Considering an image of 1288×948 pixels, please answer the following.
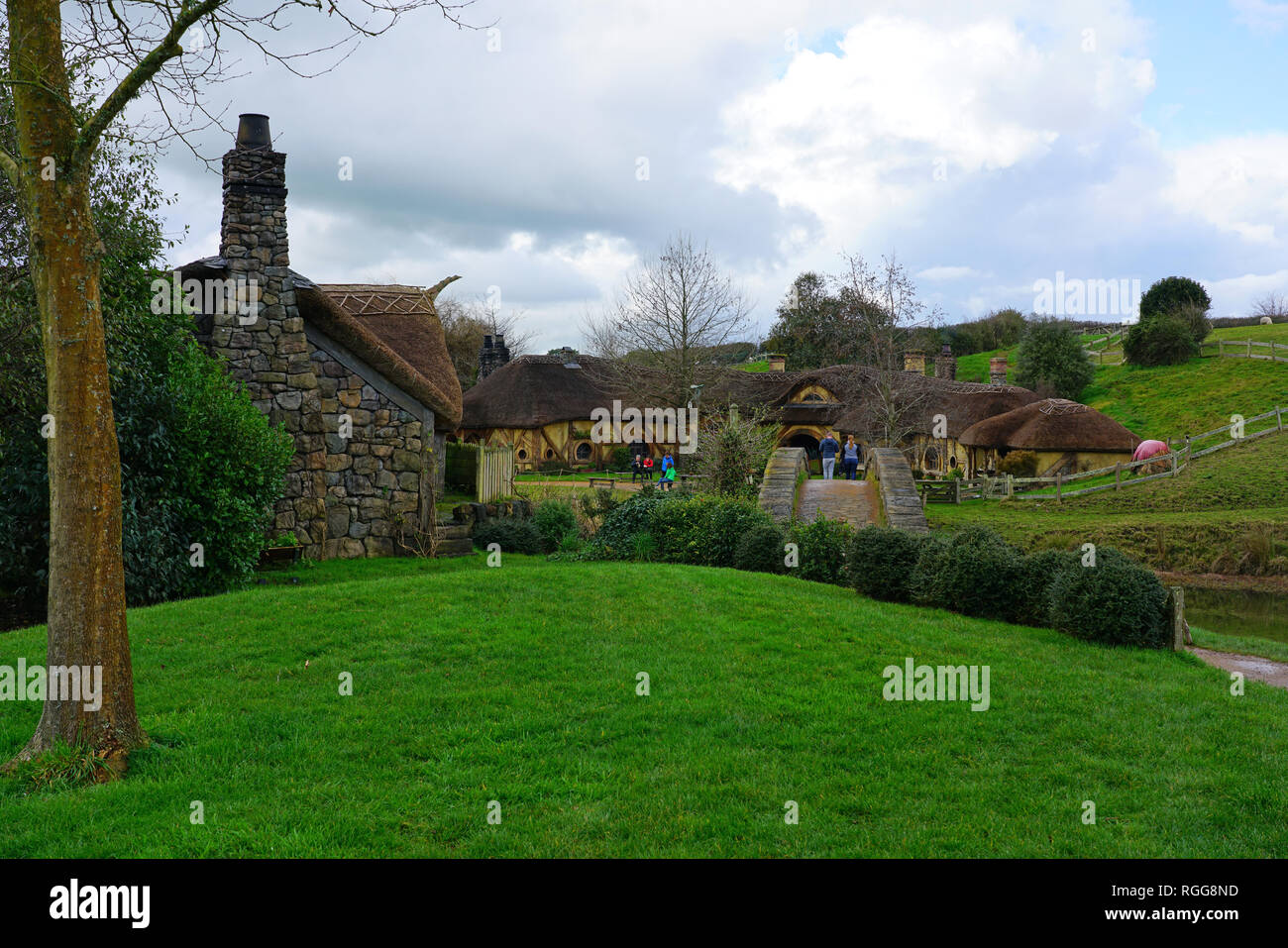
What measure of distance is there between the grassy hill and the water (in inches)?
91.4

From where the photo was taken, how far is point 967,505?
1206 inches

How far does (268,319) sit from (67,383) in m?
10.2

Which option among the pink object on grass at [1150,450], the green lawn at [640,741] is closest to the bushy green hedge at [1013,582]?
the green lawn at [640,741]

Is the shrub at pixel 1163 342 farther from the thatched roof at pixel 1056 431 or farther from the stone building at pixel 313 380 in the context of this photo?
the stone building at pixel 313 380

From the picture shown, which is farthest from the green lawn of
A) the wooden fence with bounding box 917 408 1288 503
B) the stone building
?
the wooden fence with bounding box 917 408 1288 503

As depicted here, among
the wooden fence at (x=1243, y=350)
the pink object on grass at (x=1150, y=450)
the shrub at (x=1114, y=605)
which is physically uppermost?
the wooden fence at (x=1243, y=350)

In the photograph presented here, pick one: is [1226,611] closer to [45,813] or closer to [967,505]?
[967,505]

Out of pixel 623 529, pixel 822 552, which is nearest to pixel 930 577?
pixel 822 552

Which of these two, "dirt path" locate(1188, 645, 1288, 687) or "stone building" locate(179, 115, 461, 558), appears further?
"stone building" locate(179, 115, 461, 558)

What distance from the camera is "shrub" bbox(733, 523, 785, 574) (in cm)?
1353

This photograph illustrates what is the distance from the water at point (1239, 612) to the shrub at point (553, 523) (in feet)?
40.3

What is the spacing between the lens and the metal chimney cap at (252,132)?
49.3 feet

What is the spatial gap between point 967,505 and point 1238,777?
25.9 m

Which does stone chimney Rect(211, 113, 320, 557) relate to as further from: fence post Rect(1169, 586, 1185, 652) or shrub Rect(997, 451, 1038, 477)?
shrub Rect(997, 451, 1038, 477)
